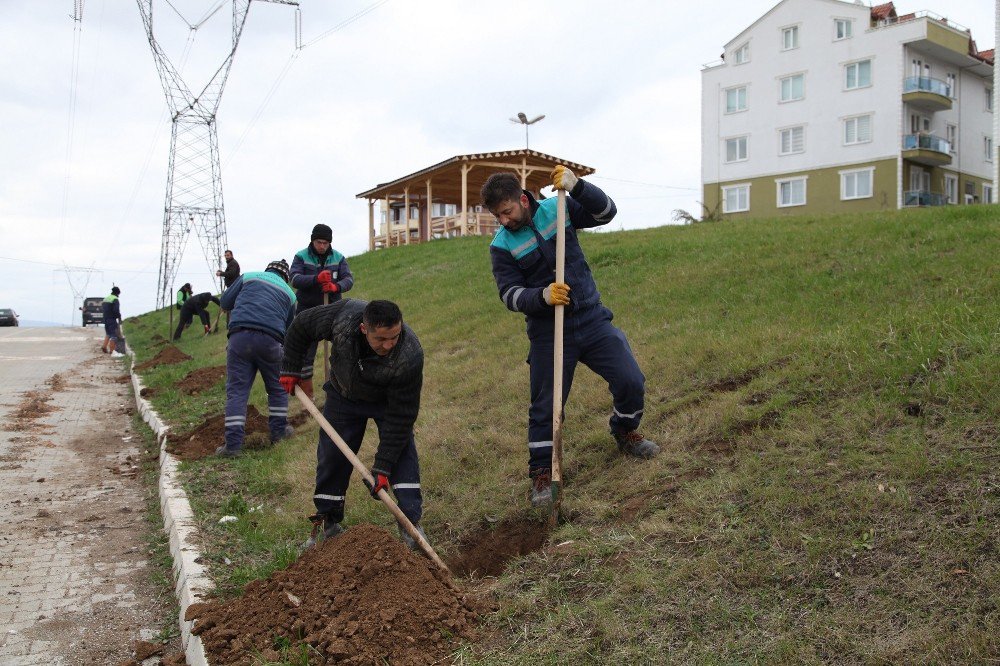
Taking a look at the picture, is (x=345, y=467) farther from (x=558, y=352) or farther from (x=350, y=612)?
(x=558, y=352)

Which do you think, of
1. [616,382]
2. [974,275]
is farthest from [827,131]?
[616,382]

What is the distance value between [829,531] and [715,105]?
3664 centimetres

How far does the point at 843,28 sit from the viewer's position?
32625 mm

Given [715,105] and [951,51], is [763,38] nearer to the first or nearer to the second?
[715,105]

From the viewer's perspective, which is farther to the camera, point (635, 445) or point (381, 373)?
point (635, 445)

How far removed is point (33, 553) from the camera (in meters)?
4.99

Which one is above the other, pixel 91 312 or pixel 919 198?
pixel 919 198

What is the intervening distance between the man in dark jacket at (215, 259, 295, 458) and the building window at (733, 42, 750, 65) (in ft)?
111

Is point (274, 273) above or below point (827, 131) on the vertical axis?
below

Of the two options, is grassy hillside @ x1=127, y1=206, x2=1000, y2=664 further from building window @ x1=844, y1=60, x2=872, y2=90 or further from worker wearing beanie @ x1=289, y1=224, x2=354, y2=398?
building window @ x1=844, y1=60, x2=872, y2=90

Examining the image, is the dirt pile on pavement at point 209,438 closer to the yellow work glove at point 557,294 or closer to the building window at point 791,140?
the yellow work glove at point 557,294

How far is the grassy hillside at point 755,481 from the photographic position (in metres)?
2.83

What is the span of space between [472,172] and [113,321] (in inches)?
476

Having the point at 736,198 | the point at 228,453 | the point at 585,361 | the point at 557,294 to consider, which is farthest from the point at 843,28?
the point at 557,294
